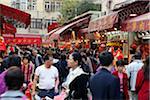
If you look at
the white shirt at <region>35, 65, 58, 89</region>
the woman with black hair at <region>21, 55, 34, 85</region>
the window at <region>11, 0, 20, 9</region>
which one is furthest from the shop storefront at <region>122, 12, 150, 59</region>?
the window at <region>11, 0, 20, 9</region>

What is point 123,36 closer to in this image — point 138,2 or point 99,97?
point 138,2

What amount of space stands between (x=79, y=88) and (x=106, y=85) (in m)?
1.29

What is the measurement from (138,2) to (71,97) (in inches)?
326

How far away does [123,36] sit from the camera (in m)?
21.0

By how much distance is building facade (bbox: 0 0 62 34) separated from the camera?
68.4 metres

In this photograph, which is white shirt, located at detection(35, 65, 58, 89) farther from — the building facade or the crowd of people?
the building facade

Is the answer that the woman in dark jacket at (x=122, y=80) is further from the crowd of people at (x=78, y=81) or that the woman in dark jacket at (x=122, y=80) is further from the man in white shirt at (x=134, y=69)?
the man in white shirt at (x=134, y=69)

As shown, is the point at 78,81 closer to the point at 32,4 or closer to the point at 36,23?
the point at 36,23

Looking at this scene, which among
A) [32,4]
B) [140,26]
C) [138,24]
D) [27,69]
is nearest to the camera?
[140,26]

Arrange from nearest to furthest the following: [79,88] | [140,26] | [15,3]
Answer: [79,88], [140,26], [15,3]

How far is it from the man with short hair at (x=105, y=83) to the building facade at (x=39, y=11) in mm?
61939

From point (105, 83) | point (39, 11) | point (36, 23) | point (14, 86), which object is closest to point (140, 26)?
point (105, 83)

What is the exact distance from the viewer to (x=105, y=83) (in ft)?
21.0

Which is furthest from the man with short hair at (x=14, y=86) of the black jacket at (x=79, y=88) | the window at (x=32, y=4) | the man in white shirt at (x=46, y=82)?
the window at (x=32, y=4)
